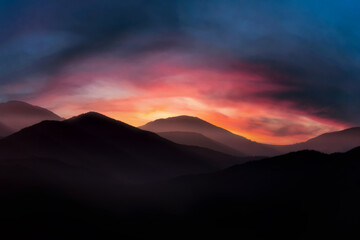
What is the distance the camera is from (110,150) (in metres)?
113

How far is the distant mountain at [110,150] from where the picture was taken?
9706 centimetres

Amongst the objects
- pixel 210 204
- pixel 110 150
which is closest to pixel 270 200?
pixel 210 204

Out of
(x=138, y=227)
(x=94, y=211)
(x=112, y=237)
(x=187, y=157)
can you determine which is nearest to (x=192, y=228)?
(x=138, y=227)

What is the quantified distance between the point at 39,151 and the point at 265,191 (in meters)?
76.3

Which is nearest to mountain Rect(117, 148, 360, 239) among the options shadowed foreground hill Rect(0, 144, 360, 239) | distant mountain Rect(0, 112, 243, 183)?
shadowed foreground hill Rect(0, 144, 360, 239)

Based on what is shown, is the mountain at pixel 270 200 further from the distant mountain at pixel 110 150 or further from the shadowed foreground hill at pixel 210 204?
the distant mountain at pixel 110 150

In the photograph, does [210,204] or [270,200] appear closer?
[270,200]

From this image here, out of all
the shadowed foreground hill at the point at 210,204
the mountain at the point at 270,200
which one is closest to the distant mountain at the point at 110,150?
the shadowed foreground hill at the point at 210,204

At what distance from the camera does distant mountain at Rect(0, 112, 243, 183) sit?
318 ft

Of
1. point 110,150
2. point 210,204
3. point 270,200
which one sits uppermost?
point 110,150

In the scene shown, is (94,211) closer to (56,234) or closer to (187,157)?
(56,234)

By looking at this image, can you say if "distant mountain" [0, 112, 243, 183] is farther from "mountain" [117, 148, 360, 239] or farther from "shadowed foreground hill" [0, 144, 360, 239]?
"mountain" [117, 148, 360, 239]

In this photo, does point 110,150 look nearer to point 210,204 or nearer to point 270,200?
point 210,204

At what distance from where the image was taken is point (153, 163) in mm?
109625
